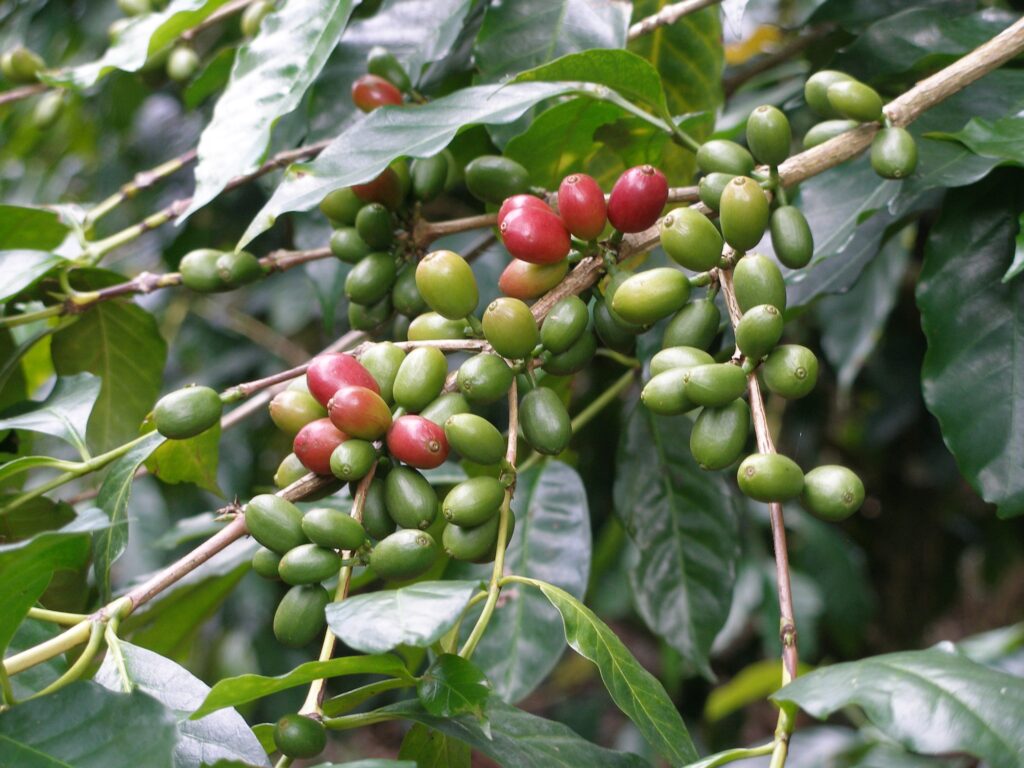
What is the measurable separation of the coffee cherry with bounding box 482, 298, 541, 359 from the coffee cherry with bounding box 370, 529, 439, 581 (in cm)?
18

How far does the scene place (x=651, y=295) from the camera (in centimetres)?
84

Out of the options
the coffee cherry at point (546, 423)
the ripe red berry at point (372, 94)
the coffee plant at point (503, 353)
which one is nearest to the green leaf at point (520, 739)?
the coffee plant at point (503, 353)

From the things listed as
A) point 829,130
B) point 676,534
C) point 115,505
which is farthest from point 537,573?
point 829,130

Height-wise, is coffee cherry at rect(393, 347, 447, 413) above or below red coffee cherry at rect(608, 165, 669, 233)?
below

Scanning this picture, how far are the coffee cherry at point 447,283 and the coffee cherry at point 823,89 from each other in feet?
1.30

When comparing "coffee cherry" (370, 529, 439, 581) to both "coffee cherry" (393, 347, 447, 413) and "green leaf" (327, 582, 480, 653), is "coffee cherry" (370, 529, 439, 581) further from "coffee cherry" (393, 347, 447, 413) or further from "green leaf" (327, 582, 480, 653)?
"coffee cherry" (393, 347, 447, 413)

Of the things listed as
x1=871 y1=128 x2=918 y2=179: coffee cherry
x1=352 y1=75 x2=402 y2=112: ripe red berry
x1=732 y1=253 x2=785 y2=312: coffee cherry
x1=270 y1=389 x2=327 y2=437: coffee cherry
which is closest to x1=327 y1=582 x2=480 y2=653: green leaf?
x1=270 y1=389 x2=327 y2=437: coffee cherry

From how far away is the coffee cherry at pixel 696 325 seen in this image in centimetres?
85

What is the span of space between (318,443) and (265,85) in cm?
47

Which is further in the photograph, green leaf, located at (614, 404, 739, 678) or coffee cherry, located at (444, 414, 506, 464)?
green leaf, located at (614, 404, 739, 678)

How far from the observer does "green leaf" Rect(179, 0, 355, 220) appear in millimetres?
1025

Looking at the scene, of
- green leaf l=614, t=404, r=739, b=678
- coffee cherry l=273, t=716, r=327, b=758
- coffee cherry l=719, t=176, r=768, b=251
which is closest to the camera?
coffee cherry l=273, t=716, r=327, b=758

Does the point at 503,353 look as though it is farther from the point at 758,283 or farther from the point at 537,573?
the point at 537,573

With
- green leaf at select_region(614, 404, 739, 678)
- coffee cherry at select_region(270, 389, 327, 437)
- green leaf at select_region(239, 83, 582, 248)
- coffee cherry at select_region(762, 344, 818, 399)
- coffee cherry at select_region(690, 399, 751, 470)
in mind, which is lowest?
green leaf at select_region(614, 404, 739, 678)
